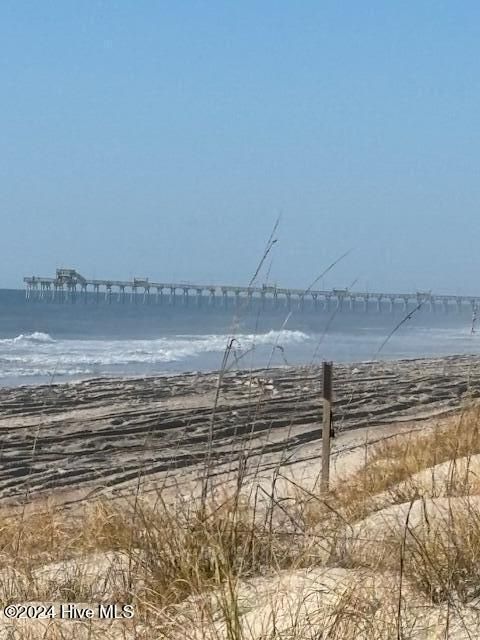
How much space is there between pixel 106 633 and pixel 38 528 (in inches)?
76.0

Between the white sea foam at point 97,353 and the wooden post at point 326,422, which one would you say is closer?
the wooden post at point 326,422

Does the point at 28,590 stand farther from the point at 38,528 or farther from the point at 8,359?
the point at 8,359

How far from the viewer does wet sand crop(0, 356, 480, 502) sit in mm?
9422

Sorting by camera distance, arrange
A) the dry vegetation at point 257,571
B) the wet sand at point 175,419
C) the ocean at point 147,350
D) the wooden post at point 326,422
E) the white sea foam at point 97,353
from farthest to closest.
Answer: the white sea foam at point 97,353 < the ocean at point 147,350 < the wet sand at point 175,419 < the wooden post at point 326,422 < the dry vegetation at point 257,571

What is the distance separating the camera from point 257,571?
353 centimetres

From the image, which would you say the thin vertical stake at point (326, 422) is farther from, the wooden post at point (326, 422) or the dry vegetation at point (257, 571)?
the dry vegetation at point (257, 571)

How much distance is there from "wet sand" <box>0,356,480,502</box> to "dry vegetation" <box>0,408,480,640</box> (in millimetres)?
2672

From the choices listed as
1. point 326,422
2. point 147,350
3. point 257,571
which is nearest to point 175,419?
point 326,422

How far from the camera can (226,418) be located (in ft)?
41.5

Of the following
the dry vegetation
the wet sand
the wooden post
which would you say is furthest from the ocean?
the dry vegetation

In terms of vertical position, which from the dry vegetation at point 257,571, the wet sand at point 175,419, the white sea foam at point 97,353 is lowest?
the white sea foam at point 97,353

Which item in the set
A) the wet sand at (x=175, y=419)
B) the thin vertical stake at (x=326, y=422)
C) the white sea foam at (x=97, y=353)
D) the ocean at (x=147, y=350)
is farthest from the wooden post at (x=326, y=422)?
the white sea foam at (x=97, y=353)

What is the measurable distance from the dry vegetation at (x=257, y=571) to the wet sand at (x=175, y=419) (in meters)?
2.67

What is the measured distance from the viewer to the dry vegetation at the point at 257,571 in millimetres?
2881
